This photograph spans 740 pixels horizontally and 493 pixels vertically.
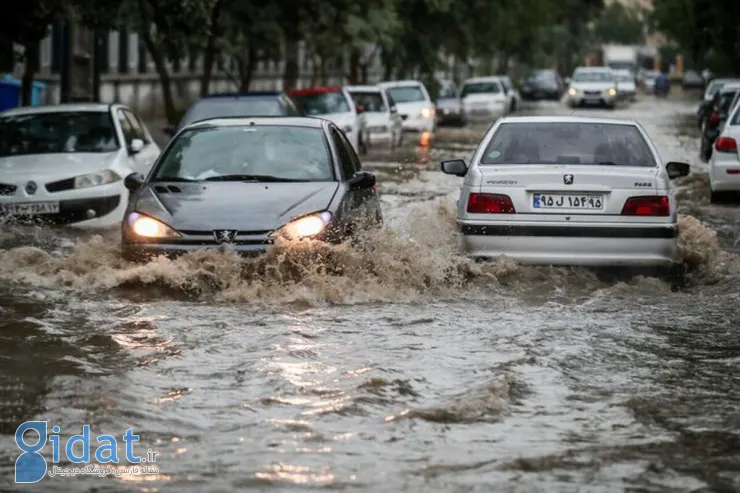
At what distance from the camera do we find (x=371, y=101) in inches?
1448

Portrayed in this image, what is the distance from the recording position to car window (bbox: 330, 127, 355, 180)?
13.3 m

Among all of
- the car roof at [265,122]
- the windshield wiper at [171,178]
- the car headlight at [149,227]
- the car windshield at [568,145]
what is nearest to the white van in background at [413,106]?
the car roof at [265,122]

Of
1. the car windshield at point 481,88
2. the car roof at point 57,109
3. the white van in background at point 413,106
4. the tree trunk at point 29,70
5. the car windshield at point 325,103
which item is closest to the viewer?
the car roof at point 57,109

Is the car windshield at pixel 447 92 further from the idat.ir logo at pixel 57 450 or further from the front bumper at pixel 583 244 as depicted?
the idat.ir logo at pixel 57 450

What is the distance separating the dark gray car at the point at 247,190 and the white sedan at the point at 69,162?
333cm

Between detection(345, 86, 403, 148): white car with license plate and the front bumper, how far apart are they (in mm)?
21665

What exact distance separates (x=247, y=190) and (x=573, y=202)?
237 centimetres

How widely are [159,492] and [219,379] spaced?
2490 mm

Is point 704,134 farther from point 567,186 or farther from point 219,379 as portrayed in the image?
point 219,379

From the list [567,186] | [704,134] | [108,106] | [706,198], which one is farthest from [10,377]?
[704,134]

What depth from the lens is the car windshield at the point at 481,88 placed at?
56969mm

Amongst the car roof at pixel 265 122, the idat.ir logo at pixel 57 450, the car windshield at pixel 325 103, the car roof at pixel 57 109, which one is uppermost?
the car roof at pixel 265 122

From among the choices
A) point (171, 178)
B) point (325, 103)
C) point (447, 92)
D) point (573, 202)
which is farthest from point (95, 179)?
point (447, 92)

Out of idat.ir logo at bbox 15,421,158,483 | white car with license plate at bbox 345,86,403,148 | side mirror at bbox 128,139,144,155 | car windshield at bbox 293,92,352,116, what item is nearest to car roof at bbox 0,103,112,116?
side mirror at bbox 128,139,144,155
